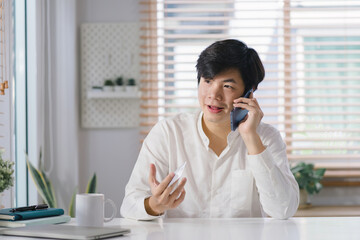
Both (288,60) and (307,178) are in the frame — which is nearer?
(307,178)

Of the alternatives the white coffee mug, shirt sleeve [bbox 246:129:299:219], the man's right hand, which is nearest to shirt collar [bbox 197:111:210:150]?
shirt sleeve [bbox 246:129:299:219]

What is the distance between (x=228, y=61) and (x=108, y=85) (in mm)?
1614

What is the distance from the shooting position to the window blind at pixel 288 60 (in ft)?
11.6

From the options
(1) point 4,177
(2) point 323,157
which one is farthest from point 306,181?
(1) point 4,177

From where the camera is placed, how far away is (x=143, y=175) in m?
1.98

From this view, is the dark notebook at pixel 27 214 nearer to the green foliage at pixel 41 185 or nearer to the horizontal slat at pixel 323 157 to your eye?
the green foliage at pixel 41 185

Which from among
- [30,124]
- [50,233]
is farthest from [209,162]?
[30,124]

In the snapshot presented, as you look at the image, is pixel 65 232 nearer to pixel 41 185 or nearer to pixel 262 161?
pixel 262 161

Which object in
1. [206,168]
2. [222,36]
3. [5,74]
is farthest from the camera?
[222,36]

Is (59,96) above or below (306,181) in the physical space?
above

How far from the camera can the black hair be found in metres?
2.02

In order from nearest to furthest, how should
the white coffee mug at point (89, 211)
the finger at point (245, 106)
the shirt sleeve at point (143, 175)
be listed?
1. the white coffee mug at point (89, 211)
2. the shirt sleeve at point (143, 175)
3. the finger at point (245, 106)

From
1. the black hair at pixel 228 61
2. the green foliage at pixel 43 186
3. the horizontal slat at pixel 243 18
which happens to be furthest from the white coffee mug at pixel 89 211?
the horizontal slat at pixel 243 18

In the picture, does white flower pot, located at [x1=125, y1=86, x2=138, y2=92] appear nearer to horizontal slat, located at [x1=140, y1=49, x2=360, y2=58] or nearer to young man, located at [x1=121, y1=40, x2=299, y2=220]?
horizontal slat, located at [x1=140, y1=49, x2=360, y2=58]
